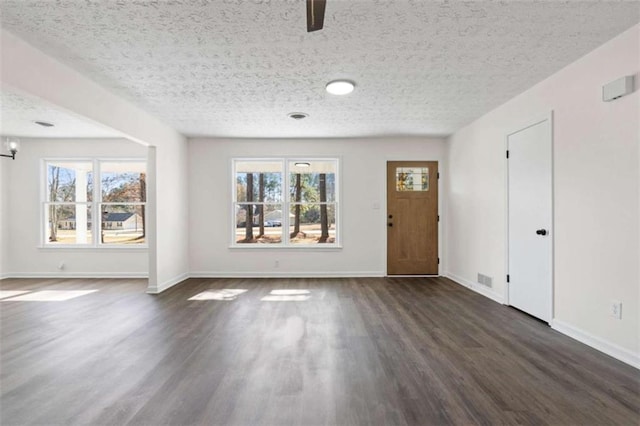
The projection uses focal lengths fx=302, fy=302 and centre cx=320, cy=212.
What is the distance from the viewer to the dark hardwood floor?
5.83ft

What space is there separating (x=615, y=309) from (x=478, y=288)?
211 cm

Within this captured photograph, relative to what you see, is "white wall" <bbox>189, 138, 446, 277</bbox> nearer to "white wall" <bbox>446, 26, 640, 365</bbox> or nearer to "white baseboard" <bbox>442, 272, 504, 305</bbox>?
"white baseboard" <bbox>442, 272, 504, 305</bbox>

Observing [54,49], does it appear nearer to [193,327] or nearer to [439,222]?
[193,327]

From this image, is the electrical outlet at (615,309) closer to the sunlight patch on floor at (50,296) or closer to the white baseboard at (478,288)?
the white baseboard at (478,288)

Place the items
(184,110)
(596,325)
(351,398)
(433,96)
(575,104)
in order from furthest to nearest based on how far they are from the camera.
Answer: (184,110), (433,96), (575,104), (596,325), (351,398)

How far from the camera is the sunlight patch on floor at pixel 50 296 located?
418 cm

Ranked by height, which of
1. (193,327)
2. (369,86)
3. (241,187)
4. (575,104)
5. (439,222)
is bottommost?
(193,327)

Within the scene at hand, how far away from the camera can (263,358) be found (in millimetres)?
2455

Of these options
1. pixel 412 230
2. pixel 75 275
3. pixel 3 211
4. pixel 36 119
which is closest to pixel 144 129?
pixel 36 119

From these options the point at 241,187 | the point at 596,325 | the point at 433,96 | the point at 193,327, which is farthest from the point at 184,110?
the point at 596,325

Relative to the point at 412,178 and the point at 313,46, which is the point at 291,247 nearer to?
the point at 412,178

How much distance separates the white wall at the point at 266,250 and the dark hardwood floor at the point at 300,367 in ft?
5.92

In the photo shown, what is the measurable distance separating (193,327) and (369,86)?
3.24m

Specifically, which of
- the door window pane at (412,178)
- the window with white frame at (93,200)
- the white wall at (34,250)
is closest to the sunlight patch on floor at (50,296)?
the white wall at (34,250)
